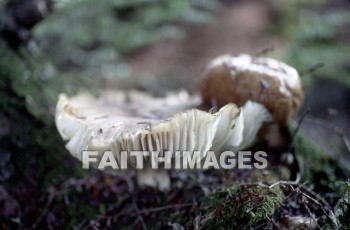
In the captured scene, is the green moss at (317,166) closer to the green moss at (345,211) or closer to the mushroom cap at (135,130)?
the green moss at (345,211)

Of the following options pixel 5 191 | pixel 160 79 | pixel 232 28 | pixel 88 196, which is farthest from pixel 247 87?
pixel 232 28

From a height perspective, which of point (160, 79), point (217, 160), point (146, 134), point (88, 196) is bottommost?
point (160, 79)

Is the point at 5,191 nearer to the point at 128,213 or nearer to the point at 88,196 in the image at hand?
the point at 88,196

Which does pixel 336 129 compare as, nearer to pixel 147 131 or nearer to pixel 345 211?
pixel 345 211

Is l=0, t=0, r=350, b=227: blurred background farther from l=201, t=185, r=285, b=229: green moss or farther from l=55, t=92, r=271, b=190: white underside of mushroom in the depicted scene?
l=201, t=185, r=285, b=229: green moss

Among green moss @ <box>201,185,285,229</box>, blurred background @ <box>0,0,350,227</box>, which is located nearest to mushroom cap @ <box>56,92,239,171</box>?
green moss @ <box>201,185,285,229</box>

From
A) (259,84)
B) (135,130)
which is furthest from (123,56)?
(135,130)

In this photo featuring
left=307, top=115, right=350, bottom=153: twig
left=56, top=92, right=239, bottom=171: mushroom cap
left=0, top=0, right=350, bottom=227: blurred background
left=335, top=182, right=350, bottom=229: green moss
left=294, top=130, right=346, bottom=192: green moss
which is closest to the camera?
left=335, top=182, right=350, bottom=229: green moss
